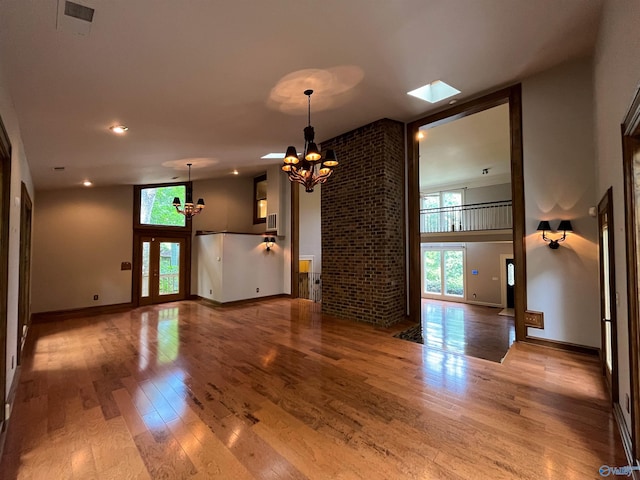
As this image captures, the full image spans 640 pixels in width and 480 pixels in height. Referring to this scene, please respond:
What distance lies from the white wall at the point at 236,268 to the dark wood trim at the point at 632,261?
7399 mm

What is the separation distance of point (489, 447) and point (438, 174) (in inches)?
361

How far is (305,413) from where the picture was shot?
2529mm

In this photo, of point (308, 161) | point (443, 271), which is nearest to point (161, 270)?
point (308, 161)

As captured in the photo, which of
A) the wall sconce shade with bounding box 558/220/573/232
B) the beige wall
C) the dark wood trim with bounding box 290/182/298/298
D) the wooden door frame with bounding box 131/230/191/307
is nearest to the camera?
the wall sconce shade with bounding box 558/220/573/232

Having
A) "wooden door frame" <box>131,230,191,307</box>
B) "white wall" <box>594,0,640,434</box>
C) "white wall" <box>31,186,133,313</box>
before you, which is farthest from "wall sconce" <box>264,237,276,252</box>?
"white wall" <box>594,0,640,434</box>

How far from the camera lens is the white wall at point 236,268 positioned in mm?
7703

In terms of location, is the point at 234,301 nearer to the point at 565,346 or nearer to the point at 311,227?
the point at 311,227

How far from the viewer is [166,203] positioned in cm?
838

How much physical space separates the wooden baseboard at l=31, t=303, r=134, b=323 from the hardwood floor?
8.41ft

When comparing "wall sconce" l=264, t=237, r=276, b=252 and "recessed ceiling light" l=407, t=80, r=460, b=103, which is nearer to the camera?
"recessed ceiling light" l=407, t=80, r=460, b=103

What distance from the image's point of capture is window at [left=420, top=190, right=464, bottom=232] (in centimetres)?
1055

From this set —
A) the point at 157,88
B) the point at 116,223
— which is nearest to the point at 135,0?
the point at 157,88

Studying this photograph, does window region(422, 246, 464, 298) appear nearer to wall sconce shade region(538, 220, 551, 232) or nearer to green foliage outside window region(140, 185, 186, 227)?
wall sconce shade region(538, 220, 551, 232)

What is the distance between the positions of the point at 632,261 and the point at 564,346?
2.84 meters
